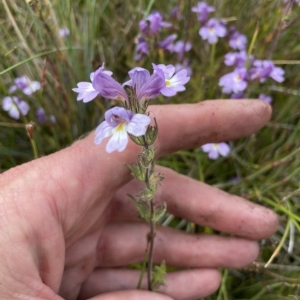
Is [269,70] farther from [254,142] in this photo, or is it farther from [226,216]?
[226,216]

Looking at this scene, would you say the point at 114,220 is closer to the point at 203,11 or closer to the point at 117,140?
the point at 117,140

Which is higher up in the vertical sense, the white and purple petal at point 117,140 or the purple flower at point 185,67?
the white and purple petal at point 117,140

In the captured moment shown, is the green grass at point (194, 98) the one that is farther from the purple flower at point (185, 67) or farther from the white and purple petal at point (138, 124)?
the white and purple petal at point (138, 124)

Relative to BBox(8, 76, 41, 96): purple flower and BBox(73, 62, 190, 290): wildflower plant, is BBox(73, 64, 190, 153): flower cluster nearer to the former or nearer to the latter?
BBox(73, 62, 190, 290): wildflower plant

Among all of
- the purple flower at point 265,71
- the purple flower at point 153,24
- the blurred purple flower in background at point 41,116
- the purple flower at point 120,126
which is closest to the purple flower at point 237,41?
the purple flower at point 265,71

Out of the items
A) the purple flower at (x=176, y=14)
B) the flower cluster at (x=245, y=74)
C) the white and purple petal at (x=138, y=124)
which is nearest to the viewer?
the white and purple petal at (x=138, y=124)

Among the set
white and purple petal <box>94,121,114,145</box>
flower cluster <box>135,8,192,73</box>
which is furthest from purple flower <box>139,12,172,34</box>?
white and purple petal <box>94,121,114,145</box>
